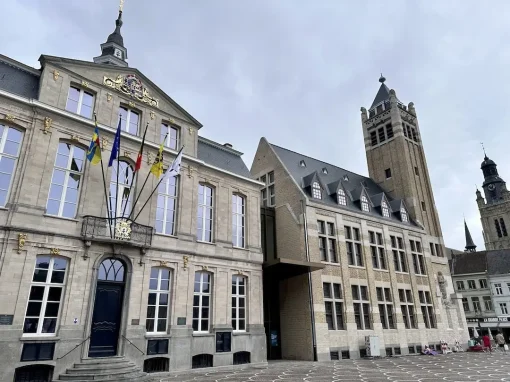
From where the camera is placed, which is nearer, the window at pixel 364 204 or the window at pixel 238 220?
the window at pixel 238 220

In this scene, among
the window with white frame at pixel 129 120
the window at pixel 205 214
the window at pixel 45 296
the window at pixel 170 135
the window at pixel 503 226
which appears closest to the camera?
the window at pixel 45 296

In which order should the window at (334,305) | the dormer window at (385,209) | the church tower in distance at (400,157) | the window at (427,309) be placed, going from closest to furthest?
the window at (334,305), the window at (427,309), the dormer window at (385,209), the church tower in distance at (400,157)

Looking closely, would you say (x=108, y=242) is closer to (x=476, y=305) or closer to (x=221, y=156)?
(x=221, y=156)

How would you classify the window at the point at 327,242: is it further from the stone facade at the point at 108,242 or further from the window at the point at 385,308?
the stone facade at the point at 108,242

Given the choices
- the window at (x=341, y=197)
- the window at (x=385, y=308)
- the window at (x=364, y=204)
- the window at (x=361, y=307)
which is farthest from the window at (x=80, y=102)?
the window at (x=385, y=308)

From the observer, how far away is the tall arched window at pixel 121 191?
608 inches

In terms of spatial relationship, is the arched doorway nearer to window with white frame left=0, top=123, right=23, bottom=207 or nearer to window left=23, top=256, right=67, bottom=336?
window left=23, top=256, right=67, bottom=336

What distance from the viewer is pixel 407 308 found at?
26.9 metres

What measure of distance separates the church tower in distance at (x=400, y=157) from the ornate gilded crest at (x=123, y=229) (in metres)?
27.0

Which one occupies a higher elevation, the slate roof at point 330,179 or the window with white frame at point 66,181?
the slate roof at point 330,179

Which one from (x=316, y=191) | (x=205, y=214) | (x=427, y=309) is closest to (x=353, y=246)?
(x=316, y=191)

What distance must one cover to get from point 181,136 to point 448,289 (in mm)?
28501

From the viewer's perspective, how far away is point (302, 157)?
31078 mm

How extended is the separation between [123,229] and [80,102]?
6.38 meters
